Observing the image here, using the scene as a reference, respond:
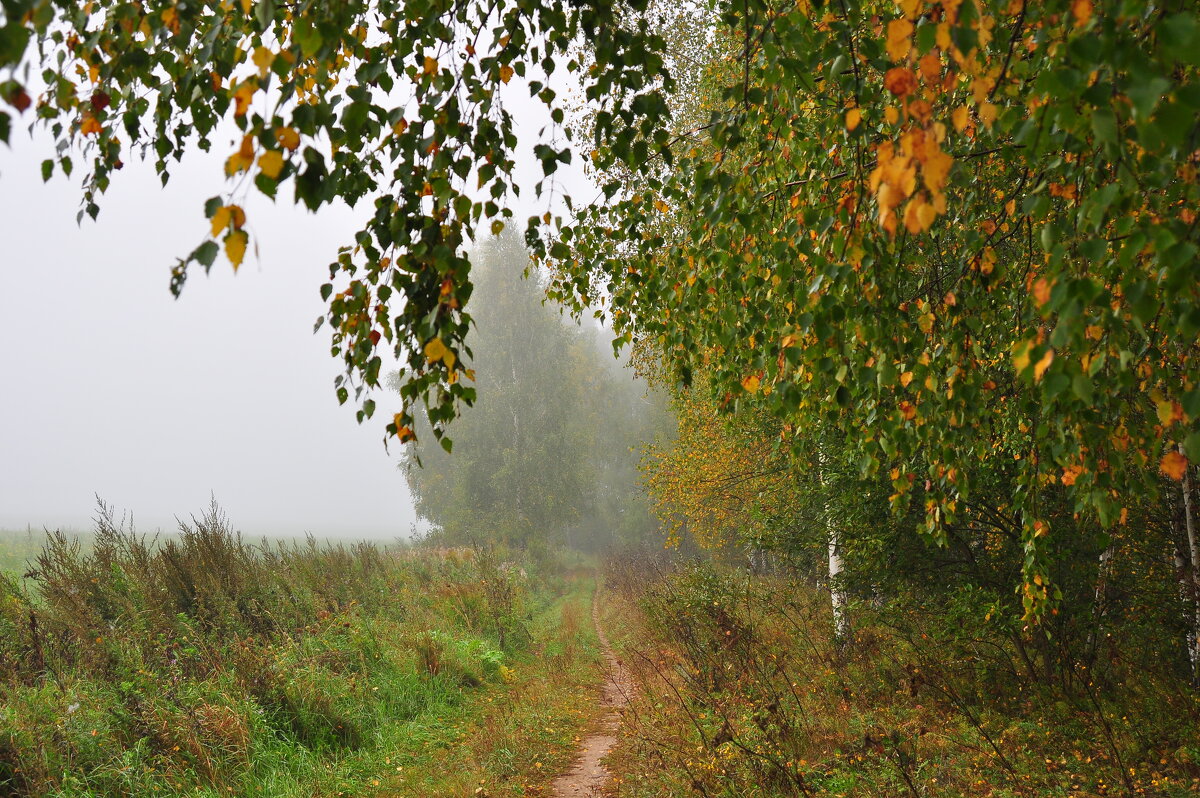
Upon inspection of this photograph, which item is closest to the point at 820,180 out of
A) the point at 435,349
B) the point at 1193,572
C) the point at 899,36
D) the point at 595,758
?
the point at 899,36

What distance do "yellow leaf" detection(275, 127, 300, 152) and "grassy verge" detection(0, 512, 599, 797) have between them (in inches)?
198

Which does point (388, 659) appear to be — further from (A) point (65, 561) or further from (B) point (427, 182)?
(B) point (427, 182)

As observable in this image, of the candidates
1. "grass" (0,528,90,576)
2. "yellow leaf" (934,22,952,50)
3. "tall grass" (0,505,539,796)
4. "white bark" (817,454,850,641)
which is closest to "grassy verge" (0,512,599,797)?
"tall grass" (0,505,539,796)

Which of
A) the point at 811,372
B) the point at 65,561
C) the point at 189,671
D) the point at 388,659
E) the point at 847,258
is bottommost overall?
the point at 388,659

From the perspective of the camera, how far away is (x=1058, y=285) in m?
1.40

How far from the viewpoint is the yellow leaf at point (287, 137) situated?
Result: 4.67 ft

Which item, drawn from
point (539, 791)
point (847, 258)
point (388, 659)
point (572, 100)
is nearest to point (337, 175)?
point (847, 258)

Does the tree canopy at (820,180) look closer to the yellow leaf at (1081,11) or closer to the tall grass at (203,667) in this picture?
the yellow leaf at (1081,11)

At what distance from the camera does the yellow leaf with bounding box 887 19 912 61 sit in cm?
154

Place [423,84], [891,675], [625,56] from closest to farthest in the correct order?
[423,84]
[625,56]
[891,675]

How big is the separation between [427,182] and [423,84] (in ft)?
0.95

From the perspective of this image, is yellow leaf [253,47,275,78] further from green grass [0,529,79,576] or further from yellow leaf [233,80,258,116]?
green grass [0,529,79,576]

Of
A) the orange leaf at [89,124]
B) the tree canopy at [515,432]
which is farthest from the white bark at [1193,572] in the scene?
the tree canopy at [515,432]

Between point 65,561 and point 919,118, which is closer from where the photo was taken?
point 919,118
